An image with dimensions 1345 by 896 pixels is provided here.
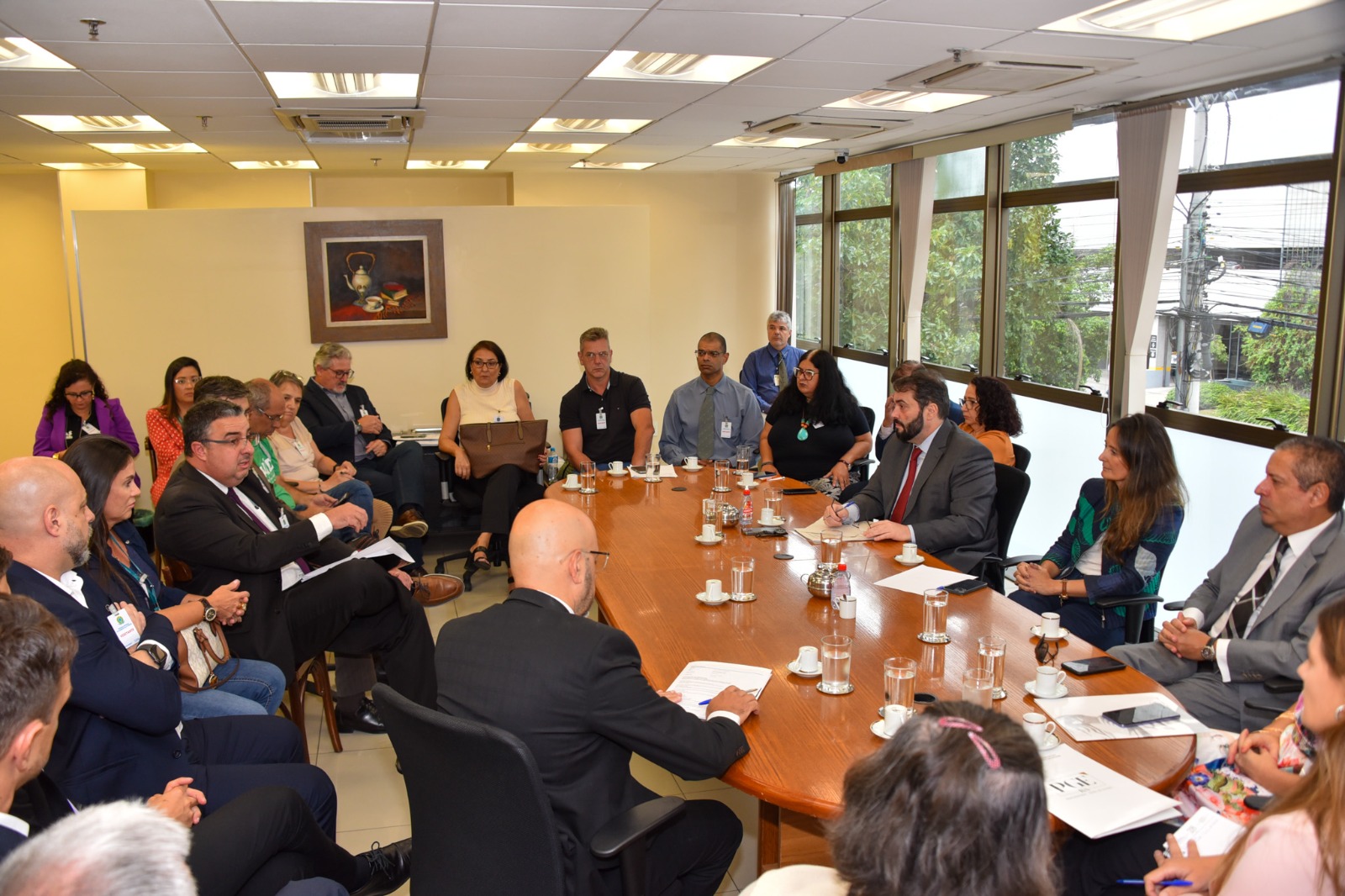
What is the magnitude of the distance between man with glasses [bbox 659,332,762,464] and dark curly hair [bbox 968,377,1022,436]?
164 cm

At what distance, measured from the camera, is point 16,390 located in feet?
32.7

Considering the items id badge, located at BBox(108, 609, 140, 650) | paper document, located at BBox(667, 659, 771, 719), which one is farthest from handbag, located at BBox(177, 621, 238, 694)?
paper document, located at BBox(667, 659, 771, 719)

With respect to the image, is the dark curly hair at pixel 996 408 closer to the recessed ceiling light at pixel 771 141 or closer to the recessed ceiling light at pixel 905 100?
the recessed ceiling light at pixel 905 100

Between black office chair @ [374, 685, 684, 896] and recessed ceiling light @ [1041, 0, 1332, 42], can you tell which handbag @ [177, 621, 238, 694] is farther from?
recessed ceiling light @ [1041, 0, 1332, 42]

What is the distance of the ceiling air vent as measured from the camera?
19.6 ft

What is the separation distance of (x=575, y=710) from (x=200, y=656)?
176 cm

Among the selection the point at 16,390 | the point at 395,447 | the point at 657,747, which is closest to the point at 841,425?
the point at 395,447

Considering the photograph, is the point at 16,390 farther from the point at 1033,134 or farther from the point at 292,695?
the point at 1033,134

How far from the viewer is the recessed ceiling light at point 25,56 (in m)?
4.29

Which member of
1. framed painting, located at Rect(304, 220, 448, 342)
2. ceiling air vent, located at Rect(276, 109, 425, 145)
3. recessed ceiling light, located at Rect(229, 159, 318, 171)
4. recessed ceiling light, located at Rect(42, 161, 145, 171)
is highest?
recessed ceiling light, located at Rect(229, 159, 318, 171)

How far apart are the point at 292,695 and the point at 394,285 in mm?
5130

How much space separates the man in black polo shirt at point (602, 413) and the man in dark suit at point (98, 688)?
154 inches

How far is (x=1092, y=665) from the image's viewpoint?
2762 mm

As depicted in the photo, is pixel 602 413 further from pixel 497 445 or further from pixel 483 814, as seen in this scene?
pixel 483 814
